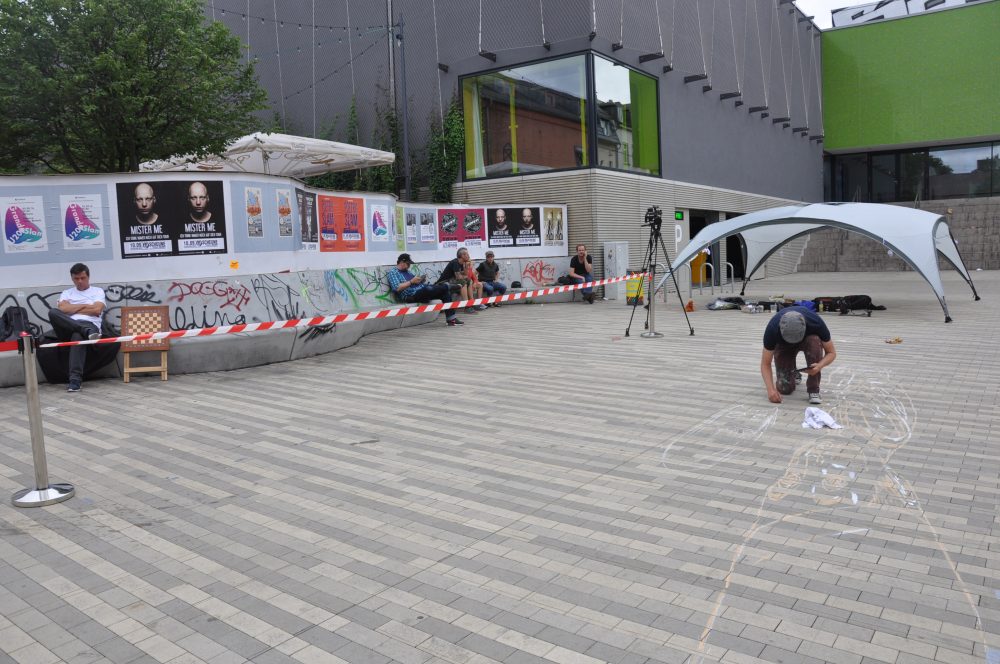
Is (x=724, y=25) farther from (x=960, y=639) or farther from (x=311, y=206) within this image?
(x=960, y=639)

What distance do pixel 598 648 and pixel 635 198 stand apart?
20542 millimetres

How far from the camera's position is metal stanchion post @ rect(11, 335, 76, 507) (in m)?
5.21

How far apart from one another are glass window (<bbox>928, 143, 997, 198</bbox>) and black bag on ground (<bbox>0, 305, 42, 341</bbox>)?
132 ft

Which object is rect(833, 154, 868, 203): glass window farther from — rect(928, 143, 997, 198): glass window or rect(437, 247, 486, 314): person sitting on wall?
rect(437, 247, 486, 314): person sitting on wall

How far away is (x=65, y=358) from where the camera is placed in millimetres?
9539

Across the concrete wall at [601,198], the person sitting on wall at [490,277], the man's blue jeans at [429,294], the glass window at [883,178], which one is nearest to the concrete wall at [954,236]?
the glass window at [883,178]

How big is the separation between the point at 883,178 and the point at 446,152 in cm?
2748

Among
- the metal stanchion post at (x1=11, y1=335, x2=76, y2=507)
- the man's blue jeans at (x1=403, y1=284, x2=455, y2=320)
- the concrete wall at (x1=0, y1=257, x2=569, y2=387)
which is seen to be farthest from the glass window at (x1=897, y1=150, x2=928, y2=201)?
the metal stanchion post at (x1=11, y1=335, x2=76, y2=507)

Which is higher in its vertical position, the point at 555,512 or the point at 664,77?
the point at 664,77

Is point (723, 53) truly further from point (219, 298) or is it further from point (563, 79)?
point (219, 298)

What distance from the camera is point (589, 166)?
2092cm

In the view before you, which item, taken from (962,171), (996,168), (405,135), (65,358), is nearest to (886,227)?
(405,135)

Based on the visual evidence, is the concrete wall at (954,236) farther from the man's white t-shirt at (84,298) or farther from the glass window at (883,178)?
the man's white t-shirt at (84,298)

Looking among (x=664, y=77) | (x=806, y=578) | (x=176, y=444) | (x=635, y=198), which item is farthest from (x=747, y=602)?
(x=664, y=77)
